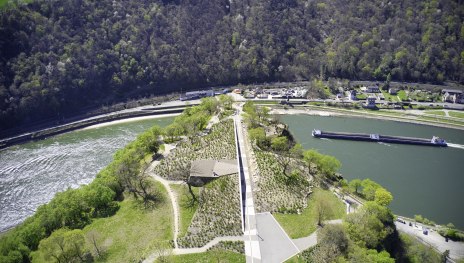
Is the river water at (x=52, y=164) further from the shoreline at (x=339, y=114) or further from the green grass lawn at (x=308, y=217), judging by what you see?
the green grass lawn at (x=308, y=217)

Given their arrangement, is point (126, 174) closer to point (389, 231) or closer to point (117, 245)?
point (117, 245)

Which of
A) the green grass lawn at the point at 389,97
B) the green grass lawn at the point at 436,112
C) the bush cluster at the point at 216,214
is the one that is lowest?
the bush cluster at the point at 216,214

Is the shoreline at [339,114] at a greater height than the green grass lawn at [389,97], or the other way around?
the green grass lawn at [389,97]

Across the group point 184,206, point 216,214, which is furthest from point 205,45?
point 216,214

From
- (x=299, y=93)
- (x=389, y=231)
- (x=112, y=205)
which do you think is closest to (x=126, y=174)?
(x=112, y=205)

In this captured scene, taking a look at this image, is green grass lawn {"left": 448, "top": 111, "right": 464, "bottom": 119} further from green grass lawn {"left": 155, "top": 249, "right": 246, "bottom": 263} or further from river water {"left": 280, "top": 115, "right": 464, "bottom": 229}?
green grass lawn {"left": 155, "top": 249, "right": 246, "bottom": 263}

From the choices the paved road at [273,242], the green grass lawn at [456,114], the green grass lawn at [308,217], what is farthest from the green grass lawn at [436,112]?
the paved road at [273,242]
